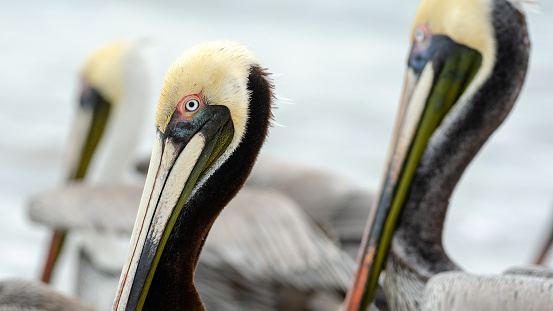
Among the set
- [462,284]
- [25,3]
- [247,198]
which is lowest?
[25,3]

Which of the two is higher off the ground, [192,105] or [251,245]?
[192,105]

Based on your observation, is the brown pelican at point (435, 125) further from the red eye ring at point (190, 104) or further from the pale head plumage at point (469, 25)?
the red eye ring at point (190, 104)

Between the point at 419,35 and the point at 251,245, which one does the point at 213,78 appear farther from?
the point at 251,245

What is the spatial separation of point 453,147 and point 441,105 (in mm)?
129

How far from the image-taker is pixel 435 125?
2.22m

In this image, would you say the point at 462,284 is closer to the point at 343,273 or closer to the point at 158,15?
the point at 343,273

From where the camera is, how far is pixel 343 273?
286 centimetres

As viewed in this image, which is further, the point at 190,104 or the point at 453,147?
the point at 453,147

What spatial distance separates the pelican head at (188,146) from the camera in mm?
1496

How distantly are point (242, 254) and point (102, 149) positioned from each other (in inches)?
47.2

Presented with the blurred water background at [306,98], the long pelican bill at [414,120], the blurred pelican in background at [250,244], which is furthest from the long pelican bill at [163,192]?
the blurred water background at [306,98]

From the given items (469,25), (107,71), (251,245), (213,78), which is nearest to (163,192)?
(213,78)

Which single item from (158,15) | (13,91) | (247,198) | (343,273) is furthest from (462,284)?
(158,15)

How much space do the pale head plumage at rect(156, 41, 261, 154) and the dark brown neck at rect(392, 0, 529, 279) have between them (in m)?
0.86
